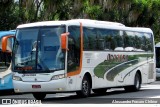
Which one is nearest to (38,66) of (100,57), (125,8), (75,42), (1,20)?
(75,42)

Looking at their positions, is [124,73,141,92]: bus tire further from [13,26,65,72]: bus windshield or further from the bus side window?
[13,26,65,72]: bus windshield

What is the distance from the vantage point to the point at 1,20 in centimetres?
3856

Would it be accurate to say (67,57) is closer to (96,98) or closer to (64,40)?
(64,40)

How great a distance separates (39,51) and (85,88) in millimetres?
2693

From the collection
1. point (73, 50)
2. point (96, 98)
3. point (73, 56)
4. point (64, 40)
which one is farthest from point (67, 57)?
point (96, 98)

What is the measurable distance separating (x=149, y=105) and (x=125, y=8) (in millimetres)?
27197

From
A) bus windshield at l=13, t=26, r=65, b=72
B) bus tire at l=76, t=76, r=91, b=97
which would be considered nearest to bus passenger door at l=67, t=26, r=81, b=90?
bus windshield at l=13, t=26, r=65, b=72

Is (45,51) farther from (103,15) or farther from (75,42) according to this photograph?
(103,15)

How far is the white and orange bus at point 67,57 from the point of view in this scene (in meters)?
18.6

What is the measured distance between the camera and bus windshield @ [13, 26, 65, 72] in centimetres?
1858

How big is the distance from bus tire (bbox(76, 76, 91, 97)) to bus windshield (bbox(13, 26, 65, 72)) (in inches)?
69.2

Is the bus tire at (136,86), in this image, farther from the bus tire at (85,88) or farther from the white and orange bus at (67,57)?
the bus tire at (85,88)

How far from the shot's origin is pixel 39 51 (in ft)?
61.4

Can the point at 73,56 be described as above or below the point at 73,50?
below
